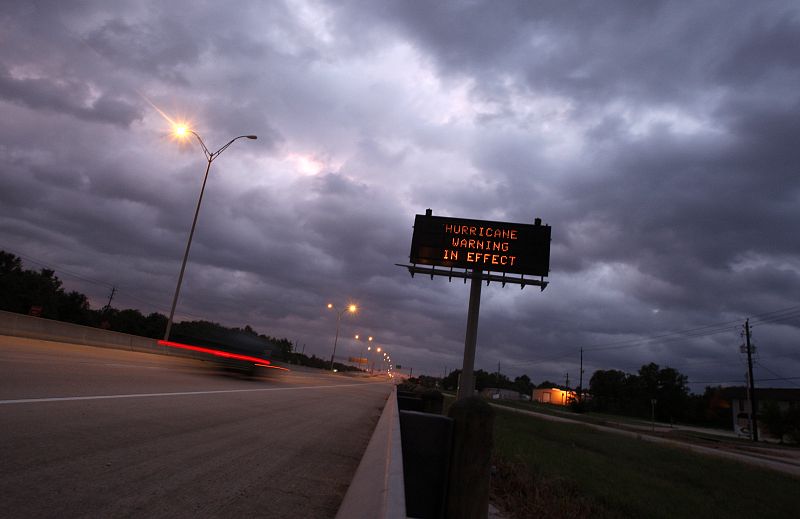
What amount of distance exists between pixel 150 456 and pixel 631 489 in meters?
8.41

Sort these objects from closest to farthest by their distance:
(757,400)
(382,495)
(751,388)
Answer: (382,495)
(751,388)
(757,400)

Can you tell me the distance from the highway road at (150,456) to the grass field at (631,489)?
258 cm

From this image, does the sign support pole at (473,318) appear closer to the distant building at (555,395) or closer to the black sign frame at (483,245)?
the black sign frame at (483,245)

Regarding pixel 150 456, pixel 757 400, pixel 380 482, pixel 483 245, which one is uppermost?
pixel 483 245

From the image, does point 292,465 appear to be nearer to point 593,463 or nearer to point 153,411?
point 153,411

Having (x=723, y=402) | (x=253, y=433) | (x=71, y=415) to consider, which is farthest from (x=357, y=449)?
(x=723, y=402)

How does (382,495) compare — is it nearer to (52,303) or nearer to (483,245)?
(483,245)

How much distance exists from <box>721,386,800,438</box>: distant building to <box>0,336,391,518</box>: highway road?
193ft

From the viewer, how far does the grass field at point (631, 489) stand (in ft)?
21.5

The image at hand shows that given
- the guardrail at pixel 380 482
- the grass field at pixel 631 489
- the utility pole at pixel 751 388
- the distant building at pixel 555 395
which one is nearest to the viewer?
the guardrail at pixel 380 482

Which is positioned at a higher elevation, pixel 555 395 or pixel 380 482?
pixel 380 482

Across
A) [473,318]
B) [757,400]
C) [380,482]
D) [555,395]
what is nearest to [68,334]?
[473,318]

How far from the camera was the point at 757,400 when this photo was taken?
64.8 metres

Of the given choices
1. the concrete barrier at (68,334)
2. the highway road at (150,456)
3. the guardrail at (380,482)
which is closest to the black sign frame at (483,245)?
the concrete barrier at (68,334)
